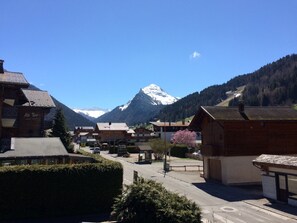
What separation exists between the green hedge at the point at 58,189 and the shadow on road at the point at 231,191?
12.0 metres

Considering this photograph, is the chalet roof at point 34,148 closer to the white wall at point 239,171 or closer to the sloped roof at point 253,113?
the sloped roof at point 253,113

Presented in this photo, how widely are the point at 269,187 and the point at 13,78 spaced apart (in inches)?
1204

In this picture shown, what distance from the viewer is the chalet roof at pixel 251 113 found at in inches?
1538

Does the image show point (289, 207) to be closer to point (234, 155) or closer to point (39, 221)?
point (234, 155)

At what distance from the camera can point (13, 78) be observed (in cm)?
3822

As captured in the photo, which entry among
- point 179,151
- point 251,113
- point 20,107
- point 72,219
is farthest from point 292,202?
point 179,151

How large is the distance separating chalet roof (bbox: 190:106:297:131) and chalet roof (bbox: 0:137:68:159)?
719 inches

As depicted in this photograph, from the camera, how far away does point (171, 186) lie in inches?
1426

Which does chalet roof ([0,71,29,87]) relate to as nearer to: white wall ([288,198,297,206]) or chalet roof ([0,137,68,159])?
chalet roof ([0,137,68,159])

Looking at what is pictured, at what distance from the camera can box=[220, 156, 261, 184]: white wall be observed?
37.5m

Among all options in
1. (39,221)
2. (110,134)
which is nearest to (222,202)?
(39,221)

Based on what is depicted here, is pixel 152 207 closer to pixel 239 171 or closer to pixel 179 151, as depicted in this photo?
pixel 239 171

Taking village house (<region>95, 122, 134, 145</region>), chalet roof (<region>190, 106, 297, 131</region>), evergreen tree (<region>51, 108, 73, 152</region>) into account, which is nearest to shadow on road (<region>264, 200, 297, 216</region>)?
chalet roof (<region>190, 106, 297, 131</region>)

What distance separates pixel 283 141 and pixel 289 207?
15.0 meters
